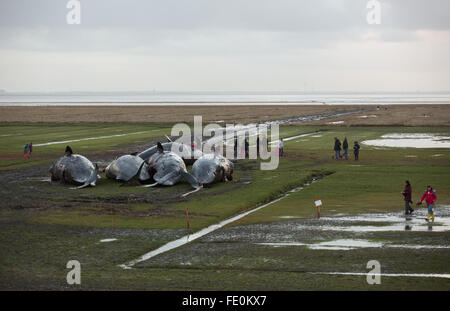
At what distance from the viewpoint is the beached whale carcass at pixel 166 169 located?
39.4m

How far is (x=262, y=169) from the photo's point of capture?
46.9 meters

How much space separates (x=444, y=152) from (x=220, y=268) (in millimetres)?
40464

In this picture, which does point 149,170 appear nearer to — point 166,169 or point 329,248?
point 166,169

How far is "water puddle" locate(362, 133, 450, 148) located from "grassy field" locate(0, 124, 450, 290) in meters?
9.17

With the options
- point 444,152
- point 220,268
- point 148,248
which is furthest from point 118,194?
point 444,152

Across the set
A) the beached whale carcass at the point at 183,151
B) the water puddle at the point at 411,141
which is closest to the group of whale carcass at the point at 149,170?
the beached whale carcass at the point at 183,151

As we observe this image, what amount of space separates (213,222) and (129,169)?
1337 cm

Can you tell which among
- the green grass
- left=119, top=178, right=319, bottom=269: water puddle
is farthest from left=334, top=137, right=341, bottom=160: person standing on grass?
the green grass

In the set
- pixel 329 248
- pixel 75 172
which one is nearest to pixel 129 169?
pixel 75 172

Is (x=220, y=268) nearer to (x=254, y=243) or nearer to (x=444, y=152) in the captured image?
(x=254, y=243)

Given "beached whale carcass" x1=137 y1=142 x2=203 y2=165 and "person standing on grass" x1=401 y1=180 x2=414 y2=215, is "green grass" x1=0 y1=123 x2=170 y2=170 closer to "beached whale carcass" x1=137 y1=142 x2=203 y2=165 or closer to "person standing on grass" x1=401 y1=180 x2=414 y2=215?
"beached whale carcass" x1=137 y1=142 x2=203 y2=165

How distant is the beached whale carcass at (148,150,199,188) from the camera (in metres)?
39.4

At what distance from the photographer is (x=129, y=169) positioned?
40875 millimetres

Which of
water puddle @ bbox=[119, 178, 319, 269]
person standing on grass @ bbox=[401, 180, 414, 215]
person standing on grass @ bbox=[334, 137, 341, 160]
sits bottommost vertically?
water puddle @ bbox=[119, 178, 319, 269]
